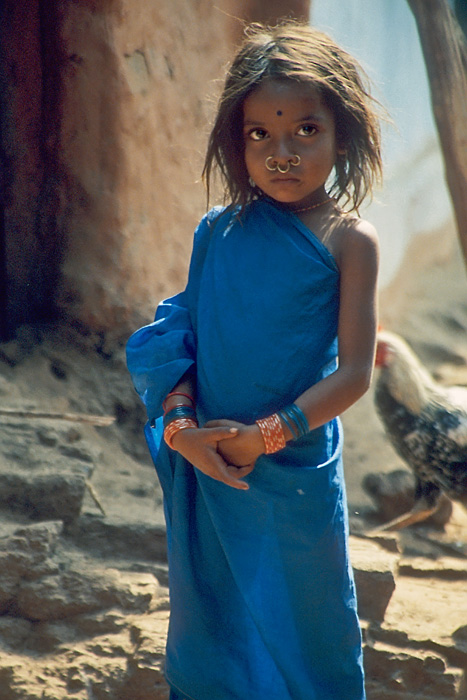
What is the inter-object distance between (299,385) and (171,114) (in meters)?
1.99

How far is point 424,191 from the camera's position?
587 cm

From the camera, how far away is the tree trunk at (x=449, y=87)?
11.0ft

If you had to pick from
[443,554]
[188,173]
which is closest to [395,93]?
[188,173]

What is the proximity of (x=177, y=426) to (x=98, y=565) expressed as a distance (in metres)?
1.08

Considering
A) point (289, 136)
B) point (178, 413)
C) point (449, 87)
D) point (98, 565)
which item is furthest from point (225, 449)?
point (449, 87)

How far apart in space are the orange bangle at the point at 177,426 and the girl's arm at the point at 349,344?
47mm

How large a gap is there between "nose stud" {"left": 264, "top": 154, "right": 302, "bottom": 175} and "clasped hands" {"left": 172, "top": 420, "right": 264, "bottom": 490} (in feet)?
1.46

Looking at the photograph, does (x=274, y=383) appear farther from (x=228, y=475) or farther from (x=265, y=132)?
(x=265, y=132)

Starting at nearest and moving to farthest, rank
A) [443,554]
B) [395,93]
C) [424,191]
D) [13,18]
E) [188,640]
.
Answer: [188,640] → [13,18] → [443,554] → [395,93] → [424,191]

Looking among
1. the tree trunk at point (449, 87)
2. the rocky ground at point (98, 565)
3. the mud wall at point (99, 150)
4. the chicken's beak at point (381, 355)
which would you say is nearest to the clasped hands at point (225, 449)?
the rocky ground at point (98, 565)

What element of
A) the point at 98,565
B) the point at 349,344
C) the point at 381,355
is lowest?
the point at 98,565

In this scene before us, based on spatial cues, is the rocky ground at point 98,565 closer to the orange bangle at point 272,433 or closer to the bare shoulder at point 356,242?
the orange bangle at point 272,433

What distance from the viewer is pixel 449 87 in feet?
11.1

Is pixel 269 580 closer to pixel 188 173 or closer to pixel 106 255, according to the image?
pixel 106 255
